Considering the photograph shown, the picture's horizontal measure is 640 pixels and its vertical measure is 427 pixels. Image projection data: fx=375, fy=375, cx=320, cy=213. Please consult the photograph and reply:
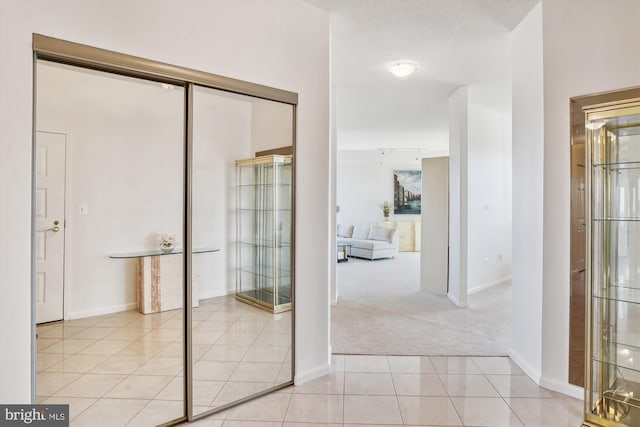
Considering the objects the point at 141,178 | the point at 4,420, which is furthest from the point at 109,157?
the point at 4,420

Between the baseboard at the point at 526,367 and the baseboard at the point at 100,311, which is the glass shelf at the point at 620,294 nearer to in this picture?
the baseboard at the point at 526,367

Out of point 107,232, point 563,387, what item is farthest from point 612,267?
point 107,232

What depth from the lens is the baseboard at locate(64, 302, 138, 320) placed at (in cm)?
245

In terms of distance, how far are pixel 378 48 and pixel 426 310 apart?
3.16 metres

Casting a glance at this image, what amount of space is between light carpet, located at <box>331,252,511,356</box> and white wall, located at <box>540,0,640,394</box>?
801 mm

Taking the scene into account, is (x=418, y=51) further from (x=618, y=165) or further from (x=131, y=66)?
(x=131, y=66)

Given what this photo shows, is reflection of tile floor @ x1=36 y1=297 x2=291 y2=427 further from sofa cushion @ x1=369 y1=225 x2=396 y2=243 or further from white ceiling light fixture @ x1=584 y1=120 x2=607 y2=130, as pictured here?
sofa cushion @ x1=369 y1=225 x2=396 y2=243

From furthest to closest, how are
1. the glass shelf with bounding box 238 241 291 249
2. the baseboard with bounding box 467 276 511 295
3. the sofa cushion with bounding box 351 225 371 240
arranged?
1. the sofa cushion with bounding box 351 225 371 240
2. the baseboard with bounding box 467 276 511 295
3. the glass shelf with bounding box 238 241 291 249

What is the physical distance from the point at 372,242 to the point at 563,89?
22.0 feet

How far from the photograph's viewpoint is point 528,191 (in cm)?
295

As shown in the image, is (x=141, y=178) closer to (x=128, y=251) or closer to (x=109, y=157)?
(x=109, y=157)

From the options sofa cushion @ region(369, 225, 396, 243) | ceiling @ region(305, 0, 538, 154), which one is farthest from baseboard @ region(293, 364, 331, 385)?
sofa cushion @ region(369, 225, 396, 243)

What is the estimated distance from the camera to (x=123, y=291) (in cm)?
295

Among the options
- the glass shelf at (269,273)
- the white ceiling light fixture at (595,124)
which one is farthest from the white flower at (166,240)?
the white ceiling light fixture at (595,124)
